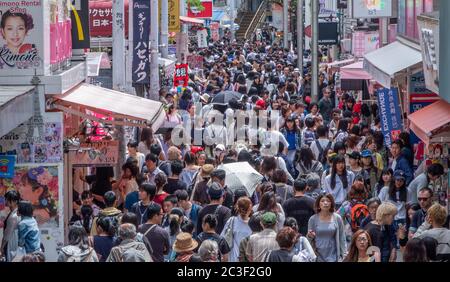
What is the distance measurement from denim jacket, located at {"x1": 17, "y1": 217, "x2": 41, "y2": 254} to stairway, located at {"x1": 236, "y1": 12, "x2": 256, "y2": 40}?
72.2 m

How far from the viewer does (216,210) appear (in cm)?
1336

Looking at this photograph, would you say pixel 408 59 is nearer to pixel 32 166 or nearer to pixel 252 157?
pixel 252 157

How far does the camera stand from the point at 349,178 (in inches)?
624

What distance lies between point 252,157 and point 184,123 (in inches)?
205

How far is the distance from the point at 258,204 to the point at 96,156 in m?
3.24

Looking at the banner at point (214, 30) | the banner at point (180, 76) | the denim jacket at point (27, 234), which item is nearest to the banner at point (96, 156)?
the denim jacket at point (27, 234)

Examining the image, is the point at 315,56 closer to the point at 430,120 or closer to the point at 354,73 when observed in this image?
the point at 354,73

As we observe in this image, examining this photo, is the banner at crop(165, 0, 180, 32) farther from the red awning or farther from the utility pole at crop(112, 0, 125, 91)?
the utility pole at crop(112, 0, 125, 91)

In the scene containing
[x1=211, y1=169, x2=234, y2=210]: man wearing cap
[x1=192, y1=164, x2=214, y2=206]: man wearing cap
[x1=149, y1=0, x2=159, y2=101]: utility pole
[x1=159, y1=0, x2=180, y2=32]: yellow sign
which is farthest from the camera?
[x1=159, y1=0, x2=180, y2=32]: yellow sign

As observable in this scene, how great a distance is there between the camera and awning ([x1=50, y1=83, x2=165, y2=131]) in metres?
15.7

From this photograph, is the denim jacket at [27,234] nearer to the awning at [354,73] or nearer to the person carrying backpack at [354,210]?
the person carrying backpack at [354,210]

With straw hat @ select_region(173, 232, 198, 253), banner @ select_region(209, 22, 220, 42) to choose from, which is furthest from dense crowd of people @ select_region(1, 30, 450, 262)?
banner @ select_region(209, 22, 220, 42)

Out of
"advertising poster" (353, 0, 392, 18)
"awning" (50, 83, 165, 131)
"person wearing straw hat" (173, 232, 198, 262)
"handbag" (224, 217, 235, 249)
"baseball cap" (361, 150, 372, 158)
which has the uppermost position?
"advertising poster" (353, 0, 392, 18)

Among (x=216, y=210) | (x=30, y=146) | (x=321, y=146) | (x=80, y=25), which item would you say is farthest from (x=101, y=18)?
(x=216, y=210)
